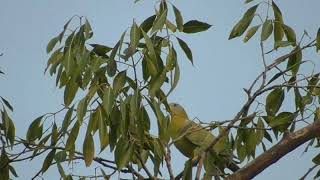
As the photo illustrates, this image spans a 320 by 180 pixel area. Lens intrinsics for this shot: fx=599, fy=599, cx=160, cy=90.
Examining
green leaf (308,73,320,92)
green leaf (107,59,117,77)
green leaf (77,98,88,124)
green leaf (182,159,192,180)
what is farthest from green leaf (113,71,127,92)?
green leaf (308,73,320,92)

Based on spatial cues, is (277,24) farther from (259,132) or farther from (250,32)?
(259,132)

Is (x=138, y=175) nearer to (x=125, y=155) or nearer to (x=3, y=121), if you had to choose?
(x=125, y=155)

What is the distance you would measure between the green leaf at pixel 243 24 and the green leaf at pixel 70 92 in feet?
2.82

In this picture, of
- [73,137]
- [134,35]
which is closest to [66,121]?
[73,137]

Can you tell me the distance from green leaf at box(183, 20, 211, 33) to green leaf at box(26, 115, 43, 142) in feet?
3.28

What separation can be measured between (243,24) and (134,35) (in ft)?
2.64

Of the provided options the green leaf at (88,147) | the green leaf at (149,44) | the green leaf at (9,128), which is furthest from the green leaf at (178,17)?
the green leaf at (9,128)

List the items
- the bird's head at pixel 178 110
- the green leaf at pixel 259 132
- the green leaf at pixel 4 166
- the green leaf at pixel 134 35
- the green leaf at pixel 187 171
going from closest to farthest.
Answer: the green leaf at pixel 134 35
the green leaf at pixel 187 171
the green leaf at pixel 259 132
the green leaf at pixel 4 166
the bird's head at pixel 178 110

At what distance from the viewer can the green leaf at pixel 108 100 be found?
2.45 meters

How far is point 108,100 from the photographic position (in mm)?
2463

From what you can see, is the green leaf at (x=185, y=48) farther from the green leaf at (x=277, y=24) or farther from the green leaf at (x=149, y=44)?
the green leaf at (x=277, y=24)

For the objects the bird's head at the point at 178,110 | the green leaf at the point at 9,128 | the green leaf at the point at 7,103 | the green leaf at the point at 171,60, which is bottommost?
the bird's head at the point at 178,110

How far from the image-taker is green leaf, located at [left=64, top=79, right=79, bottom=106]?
8.56 ft

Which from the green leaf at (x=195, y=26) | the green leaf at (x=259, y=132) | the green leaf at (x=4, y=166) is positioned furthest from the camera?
the green leaf at (x=4, y=166)
